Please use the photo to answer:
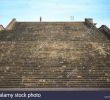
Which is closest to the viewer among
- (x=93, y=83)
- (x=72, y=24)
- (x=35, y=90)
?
(x=35, y=90)

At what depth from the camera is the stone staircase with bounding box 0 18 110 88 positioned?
2906 centimetres

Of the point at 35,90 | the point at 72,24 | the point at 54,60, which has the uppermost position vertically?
the point at 72,24

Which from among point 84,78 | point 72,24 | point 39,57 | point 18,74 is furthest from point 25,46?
point 72,24

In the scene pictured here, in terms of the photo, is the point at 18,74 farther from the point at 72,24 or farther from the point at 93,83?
the point at 72,24

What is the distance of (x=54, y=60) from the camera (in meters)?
32.0

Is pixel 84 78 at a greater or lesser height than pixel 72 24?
lesser

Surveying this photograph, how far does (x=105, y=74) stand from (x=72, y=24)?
53.3 feet

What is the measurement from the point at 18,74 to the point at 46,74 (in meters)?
2.15

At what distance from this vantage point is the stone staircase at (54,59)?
2906 cm

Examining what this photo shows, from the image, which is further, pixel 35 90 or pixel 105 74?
pixel 105 74

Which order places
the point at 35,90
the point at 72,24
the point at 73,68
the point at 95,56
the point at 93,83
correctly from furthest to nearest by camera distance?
the point at 72,24 < the point at 95,56 < the point at 73,68 < the point at 93,83 < the point at 35,90

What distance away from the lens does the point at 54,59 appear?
3216 centimetres

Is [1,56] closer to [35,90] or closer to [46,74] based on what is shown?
[46,74]

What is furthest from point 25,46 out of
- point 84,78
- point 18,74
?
point 84,78
